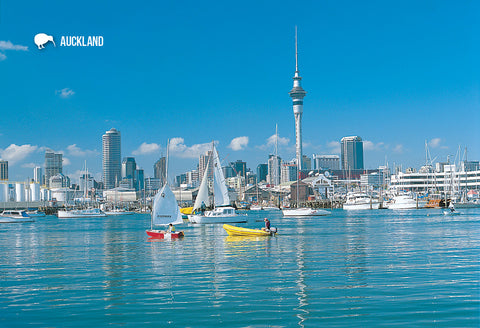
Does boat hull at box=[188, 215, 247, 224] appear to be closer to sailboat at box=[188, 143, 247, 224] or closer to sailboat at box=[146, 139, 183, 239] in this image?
sailboat at box=[188, 143, 247, 224]

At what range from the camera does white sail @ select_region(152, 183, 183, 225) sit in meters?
60.4

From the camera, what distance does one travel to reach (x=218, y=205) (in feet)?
311

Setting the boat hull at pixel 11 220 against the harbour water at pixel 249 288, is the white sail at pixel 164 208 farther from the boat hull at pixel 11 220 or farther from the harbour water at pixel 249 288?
the boat hull at pixel 11 220

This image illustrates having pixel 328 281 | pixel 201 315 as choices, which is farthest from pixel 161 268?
pixel 201 315

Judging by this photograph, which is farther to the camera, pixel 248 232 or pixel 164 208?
pixel 164 208

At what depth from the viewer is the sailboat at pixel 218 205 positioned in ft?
296

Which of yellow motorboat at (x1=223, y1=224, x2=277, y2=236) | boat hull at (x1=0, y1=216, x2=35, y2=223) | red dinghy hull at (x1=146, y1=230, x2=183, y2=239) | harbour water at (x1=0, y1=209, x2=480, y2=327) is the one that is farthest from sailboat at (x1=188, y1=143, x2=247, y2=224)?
boat hull at (x1=0, y1=216, x2=35, y2=223)

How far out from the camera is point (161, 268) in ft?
113

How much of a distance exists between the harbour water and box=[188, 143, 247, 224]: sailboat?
147 ft

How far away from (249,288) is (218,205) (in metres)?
68.6

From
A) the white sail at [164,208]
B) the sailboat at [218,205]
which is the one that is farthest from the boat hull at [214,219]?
the white sail at [164,208]

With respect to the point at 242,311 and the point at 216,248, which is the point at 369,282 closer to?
the point at 242,311

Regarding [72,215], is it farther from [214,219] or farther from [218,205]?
[214,219]

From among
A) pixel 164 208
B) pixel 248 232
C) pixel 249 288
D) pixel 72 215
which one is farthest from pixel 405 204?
pixel 249 288
